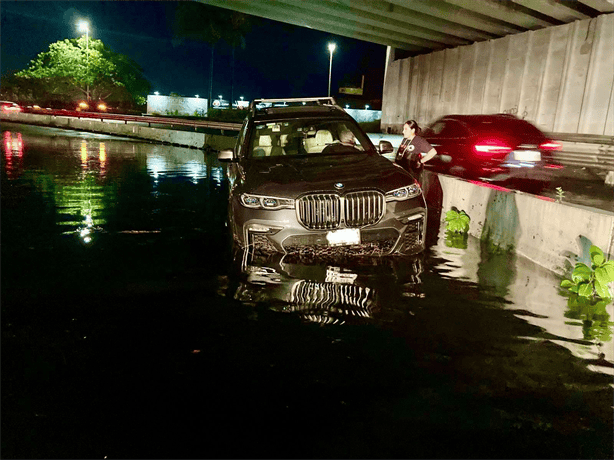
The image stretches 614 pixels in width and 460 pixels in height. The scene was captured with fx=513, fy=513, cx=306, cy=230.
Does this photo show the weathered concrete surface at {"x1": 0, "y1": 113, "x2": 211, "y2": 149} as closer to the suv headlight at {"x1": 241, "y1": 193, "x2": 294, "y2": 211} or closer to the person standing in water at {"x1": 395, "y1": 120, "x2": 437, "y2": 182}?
the person standing in water at {"x1": 395, "y1": 120, "x2": 437, "y2": 182}

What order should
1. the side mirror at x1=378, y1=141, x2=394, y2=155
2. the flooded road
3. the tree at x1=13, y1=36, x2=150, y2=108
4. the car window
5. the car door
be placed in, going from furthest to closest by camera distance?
the tree at x1=13, y1=36, x2=150, y2=108, the car window, the car door, the side mirror at x1=378, y1=141, x2=394, y2=155, the flooded road

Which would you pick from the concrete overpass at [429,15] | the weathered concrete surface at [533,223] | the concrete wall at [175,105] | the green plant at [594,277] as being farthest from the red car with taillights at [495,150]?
the concrete wall at [175,105]

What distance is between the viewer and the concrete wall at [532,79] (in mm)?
18641

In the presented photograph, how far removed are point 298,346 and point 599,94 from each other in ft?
62.2

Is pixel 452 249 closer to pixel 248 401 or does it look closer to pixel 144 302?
pixel 144 302

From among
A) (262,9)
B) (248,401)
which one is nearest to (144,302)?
(248,401)

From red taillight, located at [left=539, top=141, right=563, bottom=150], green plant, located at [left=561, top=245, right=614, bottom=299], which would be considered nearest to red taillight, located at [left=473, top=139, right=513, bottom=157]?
red taillight, located at [left=539, top=141, right=563, bottom=150]

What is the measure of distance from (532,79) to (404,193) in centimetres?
1917

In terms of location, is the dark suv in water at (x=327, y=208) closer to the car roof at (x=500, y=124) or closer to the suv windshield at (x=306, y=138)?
the suv windshield at (x=306, y=138)

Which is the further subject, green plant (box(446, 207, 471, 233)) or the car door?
the car door

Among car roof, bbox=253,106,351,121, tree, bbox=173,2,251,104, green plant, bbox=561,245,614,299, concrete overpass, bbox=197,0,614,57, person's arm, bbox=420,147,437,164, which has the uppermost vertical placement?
tree, bbox=173,2,251,104

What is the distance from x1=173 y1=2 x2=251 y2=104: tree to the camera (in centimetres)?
6000

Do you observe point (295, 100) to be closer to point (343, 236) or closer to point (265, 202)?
point (265, 202)

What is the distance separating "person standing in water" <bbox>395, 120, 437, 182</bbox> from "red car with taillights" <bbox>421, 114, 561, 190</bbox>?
263 cm
